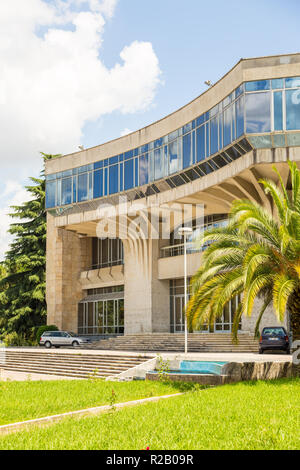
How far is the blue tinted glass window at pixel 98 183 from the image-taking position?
38.1m

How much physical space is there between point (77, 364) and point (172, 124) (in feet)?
52.7

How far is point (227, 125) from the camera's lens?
26.3m

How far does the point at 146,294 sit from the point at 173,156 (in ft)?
33.9

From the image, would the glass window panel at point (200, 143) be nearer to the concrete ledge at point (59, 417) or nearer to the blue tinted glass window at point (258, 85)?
the blue tinted glass window at point (258, 85)

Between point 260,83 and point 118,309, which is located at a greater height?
point 260,83

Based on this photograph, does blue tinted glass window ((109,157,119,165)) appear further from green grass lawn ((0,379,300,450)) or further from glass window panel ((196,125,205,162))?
green grass lawn ((0,379,300,450))

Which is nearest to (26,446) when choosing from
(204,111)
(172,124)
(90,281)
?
(204,111)

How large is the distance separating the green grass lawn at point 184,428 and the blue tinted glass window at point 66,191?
3023 cm

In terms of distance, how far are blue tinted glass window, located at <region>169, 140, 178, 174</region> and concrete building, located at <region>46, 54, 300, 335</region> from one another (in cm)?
6

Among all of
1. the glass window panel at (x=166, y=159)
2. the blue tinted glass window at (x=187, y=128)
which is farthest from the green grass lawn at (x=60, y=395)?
the blue tinted glass window at (x=187, y=128)

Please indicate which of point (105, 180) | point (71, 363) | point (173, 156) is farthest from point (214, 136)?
point (71, 363)

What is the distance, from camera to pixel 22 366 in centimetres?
2759
